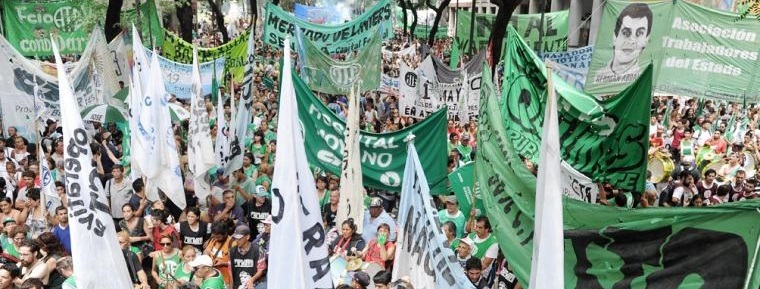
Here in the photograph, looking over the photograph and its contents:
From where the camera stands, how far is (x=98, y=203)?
580cm

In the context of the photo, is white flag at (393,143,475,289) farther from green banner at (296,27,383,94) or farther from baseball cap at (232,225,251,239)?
green banner at (296,27,383,94)

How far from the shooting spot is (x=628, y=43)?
11.3 m

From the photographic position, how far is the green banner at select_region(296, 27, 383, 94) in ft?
44.0

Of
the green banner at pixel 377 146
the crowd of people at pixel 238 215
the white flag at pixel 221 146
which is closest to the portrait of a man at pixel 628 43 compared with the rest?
the crowd of people at pixel 238 215

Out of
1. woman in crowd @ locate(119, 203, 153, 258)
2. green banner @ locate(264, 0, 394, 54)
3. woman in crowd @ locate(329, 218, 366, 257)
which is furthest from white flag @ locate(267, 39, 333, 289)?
green banner @ locate(264, 0, 394, 54)

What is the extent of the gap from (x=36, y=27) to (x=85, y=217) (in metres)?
10.1

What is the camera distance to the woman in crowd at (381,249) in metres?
7.22

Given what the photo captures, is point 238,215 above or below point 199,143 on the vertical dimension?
below

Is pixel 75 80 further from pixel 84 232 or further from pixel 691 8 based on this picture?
pixel 691 8

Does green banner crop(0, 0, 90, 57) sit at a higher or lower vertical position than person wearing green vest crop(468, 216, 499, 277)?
higher

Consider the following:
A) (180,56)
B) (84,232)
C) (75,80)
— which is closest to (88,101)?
(75,80)

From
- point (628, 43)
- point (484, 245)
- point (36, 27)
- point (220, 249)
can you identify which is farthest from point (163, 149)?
point (628, 43)

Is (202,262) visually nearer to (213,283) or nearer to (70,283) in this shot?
(213,283)

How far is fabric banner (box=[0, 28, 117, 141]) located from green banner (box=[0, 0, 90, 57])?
2.30 m
